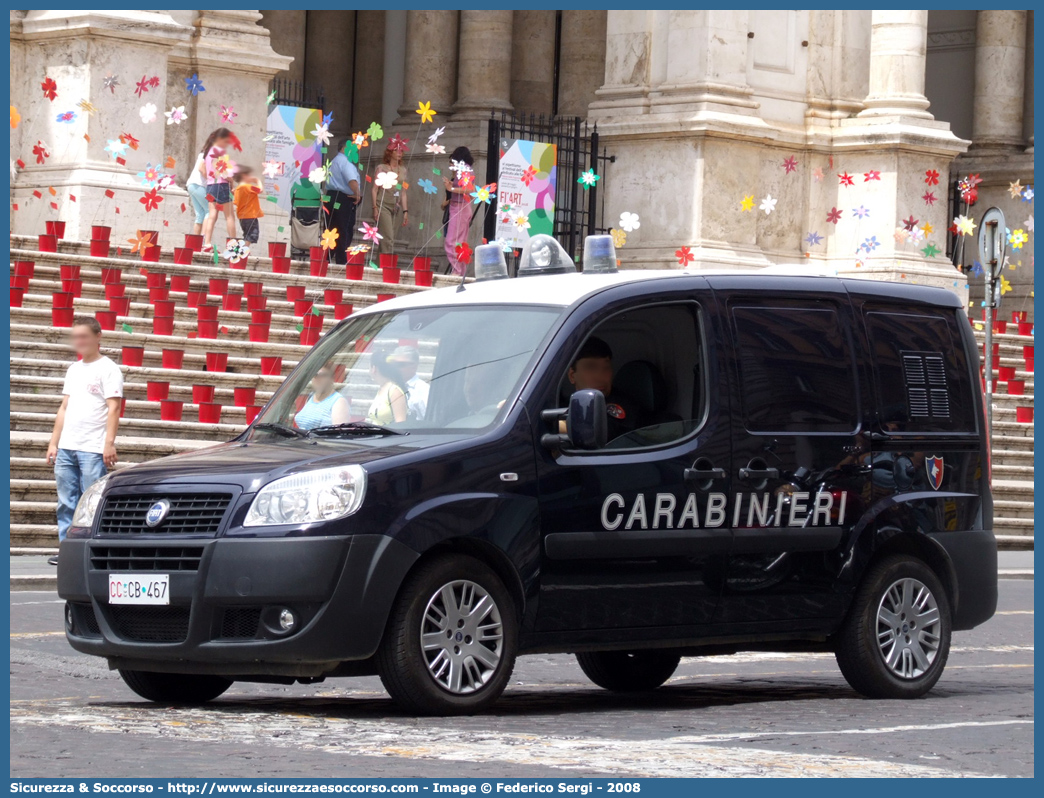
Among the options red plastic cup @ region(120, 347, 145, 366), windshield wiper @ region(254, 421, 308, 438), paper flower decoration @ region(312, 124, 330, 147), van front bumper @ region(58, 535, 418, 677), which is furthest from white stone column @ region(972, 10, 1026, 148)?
van front bumper @ region(58, 535, 418, 677)

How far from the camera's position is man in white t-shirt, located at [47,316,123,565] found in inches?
558

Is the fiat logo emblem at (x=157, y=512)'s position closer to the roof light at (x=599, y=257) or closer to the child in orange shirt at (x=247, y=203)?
the roof light at (x=599, y=257)

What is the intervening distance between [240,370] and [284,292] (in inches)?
93.7

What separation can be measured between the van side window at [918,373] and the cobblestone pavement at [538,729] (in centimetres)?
132

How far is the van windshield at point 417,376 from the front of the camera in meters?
8.62

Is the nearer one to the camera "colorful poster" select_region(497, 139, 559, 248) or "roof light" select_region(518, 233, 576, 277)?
"roof light" select_region(518, 233, 576, 277)

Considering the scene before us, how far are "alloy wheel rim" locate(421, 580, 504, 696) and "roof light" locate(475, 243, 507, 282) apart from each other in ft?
6.87

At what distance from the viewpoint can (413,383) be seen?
8.83 meters

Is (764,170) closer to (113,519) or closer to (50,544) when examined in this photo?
(50,544)

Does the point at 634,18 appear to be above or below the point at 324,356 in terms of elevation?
above

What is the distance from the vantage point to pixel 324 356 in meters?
9.43

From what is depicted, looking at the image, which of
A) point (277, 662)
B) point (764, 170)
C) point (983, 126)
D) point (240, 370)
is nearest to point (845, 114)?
point (764, 170)

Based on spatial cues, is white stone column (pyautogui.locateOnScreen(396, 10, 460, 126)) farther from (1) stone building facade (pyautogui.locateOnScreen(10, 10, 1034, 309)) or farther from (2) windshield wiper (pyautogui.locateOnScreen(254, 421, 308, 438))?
(2) windshield wiper (pyautogui.locateOnScreen(254, 421, 308, 438))

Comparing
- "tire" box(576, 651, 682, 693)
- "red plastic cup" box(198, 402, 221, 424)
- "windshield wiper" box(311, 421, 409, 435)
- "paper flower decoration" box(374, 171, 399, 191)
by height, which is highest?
"paper flower decoration" box(374, 171, 399, 191)
